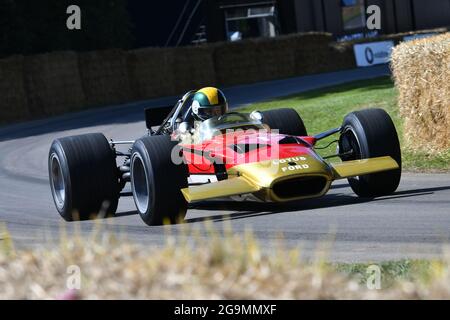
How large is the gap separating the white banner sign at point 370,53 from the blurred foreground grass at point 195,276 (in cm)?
3385

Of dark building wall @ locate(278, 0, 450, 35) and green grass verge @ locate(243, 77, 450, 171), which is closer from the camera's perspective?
green grass verge @ locate(243, 77, 450, 171)

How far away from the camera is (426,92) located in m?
16.1

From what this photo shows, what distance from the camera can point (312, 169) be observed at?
1116 centimetres

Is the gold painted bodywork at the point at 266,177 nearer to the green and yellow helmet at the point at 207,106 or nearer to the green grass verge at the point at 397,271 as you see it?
the green and yellow helmet at the point at 207,106

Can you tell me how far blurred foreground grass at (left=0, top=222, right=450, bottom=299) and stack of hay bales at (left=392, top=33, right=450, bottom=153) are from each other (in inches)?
322

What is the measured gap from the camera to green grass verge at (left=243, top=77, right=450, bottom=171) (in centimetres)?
1538

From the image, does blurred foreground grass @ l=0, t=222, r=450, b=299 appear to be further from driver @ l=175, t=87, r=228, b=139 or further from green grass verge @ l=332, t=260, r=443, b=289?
driver @ l=175, t=87, r=228, b=139

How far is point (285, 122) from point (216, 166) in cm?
195

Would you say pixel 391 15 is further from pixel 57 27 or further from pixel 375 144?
pixel 375 144

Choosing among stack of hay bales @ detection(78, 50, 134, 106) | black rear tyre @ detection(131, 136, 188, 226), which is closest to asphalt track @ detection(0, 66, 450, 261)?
black rear tyre @ detection(131, 136, 188, 226)

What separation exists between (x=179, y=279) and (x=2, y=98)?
26004 mm

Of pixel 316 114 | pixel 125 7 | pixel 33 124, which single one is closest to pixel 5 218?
pixel 316 114

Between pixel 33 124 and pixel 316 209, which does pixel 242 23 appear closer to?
pixel 33 124

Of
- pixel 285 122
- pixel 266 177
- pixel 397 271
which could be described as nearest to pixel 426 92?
pixel 285 122
